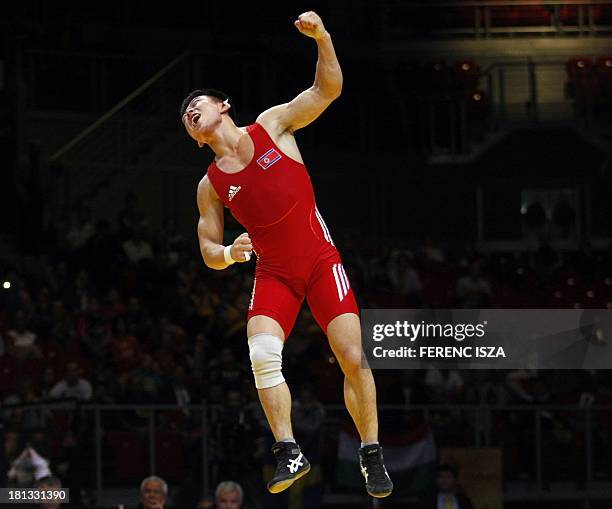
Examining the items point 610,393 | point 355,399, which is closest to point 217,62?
point 610,393

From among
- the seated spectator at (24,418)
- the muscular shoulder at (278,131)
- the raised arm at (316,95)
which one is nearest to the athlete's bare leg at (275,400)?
the muscular shoulder at (278,131)

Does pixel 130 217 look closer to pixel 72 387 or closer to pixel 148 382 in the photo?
pixel 72 387

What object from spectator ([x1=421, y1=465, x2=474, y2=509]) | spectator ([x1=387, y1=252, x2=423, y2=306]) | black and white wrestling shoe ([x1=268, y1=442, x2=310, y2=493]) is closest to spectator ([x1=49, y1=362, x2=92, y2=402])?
spectator ([x1=421, y1=465, x2=474, y2=509])

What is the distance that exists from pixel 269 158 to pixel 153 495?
3.15 metres

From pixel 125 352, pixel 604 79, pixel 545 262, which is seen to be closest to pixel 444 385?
pixel 125 352

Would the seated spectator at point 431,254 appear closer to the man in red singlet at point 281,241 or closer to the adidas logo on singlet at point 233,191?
the man in red singlet at point 281,241

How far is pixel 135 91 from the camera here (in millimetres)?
17828

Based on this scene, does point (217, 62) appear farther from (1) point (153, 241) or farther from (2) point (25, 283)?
(2) point (25, 283)

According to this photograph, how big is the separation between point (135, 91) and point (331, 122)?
9.49 ft

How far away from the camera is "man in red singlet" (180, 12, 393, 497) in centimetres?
683

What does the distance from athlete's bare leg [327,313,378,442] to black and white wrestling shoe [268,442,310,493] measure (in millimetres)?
459

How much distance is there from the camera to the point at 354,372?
6887mm

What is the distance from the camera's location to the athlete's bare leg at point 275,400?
6.73 metres

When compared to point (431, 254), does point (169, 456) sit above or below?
below
